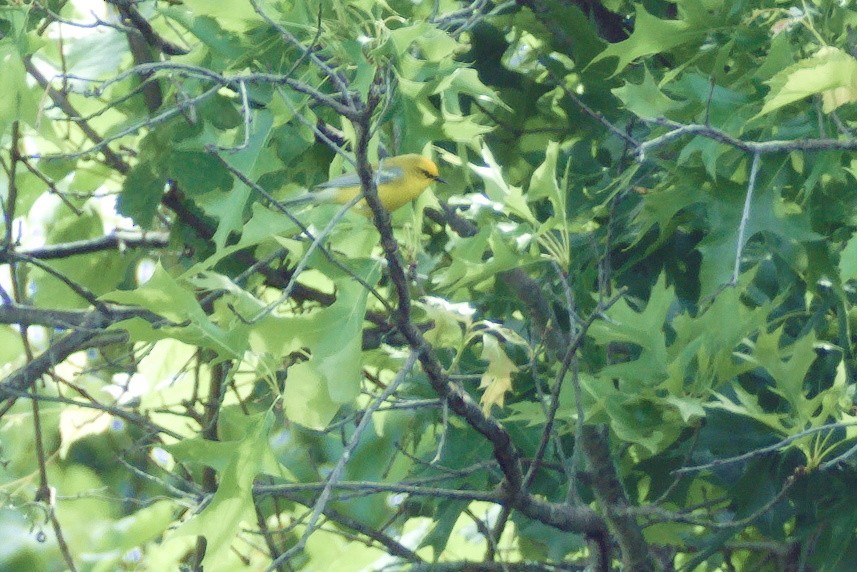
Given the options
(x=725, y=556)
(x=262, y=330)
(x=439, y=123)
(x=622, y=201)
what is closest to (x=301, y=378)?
(x=262, y=330)

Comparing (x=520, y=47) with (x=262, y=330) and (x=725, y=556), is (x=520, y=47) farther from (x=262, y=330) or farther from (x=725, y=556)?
(x=262, y=330)

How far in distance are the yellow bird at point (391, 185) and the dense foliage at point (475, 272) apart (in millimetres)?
58

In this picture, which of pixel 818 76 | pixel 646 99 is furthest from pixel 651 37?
pixel 818 76

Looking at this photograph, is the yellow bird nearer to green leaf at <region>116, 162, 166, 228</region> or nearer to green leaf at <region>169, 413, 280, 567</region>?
green leaf at <region>116, 162, 166, 228</region>

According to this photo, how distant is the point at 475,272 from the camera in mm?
2256

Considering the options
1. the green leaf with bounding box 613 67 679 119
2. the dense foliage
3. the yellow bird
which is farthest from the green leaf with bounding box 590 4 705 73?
the yellow bird

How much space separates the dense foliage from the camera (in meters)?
2.12

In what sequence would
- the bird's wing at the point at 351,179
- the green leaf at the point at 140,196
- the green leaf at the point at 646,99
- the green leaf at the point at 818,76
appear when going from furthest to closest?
the green leaf at the point at 140,196, the bird's wing at the point at 351,179, the green leaf at the point at 646,99, the green leaf at the point at 818,76

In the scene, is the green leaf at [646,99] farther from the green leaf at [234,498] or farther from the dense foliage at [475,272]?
the green leaf at [234,498]

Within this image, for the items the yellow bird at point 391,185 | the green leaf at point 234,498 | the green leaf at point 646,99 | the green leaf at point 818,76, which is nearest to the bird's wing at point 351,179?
the yellow bird at point 391,185

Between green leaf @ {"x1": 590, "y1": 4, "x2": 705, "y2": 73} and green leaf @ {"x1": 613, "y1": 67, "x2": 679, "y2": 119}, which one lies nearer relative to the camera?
green leaf @ {"x1": 613, "y1": 67, "x2": 679, "y2": 119}

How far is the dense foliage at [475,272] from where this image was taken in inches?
83.3

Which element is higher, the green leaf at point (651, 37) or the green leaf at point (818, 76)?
the green leaf at point (818, 76)

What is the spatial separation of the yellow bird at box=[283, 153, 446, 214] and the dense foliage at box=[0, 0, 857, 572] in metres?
0.06
